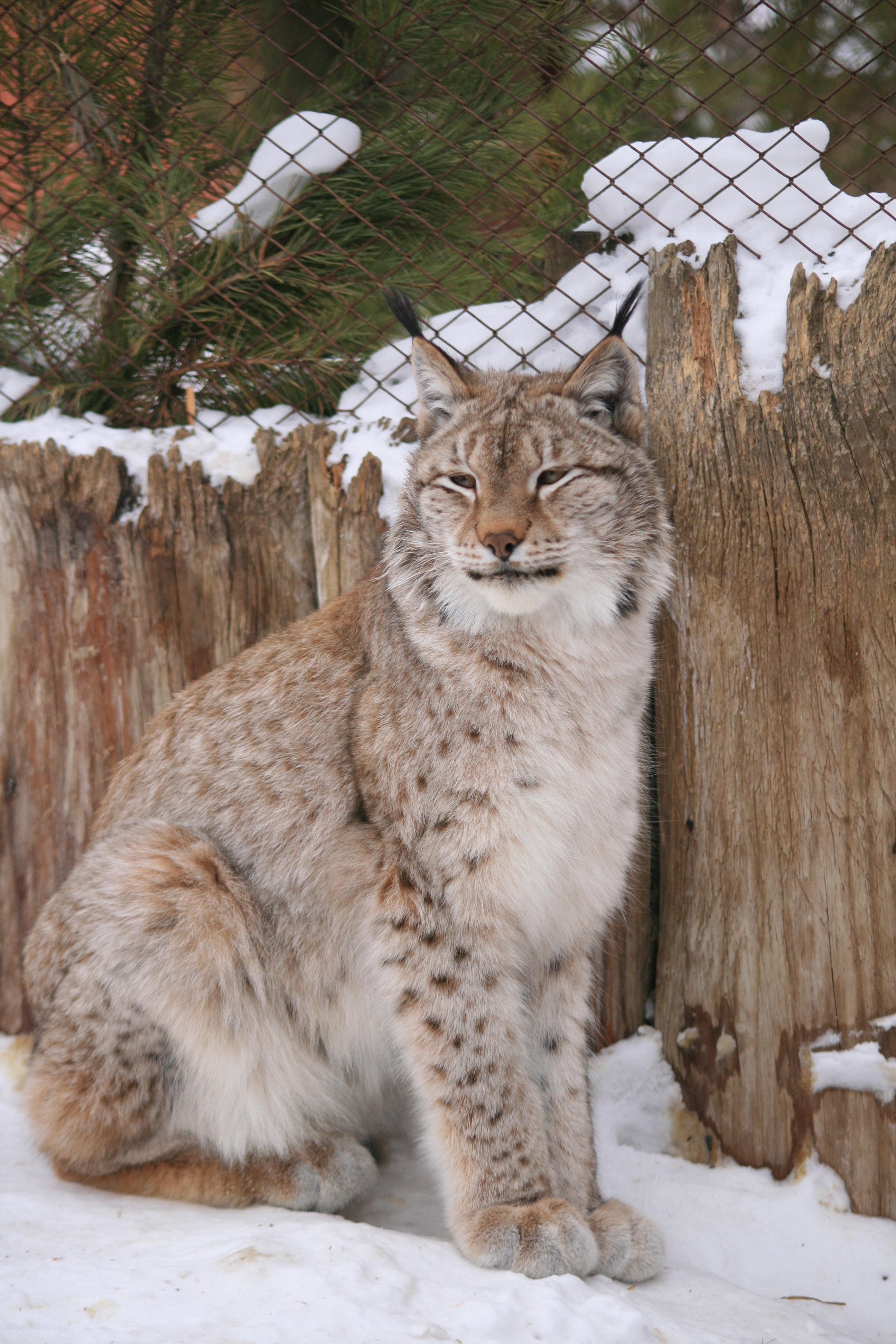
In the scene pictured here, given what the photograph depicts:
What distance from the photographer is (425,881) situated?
2963 mm

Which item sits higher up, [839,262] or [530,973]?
[839,262]

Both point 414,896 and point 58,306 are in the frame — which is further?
point 58,306

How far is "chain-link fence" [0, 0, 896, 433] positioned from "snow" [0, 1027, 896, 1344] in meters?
2.70

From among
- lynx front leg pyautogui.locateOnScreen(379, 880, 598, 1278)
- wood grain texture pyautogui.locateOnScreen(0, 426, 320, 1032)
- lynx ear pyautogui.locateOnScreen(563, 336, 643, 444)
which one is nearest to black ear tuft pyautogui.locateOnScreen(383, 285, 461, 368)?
lynx ear pyautogui.locateOnScreen(563, 336, 643, 444)

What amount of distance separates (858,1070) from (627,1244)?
0.81 meters

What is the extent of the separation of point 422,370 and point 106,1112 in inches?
90.6

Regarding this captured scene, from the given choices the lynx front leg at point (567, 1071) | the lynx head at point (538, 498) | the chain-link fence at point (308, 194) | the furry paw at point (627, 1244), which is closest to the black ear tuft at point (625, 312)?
the lynx head at point (538, 498)

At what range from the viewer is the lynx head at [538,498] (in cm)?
289

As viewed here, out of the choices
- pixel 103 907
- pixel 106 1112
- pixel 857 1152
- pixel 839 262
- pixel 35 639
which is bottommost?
pixel 857 1152

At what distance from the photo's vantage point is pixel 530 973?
10.5ft

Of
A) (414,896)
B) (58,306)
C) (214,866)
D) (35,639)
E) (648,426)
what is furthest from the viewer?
(58,306)

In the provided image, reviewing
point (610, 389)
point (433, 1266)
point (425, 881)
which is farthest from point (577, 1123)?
point (610, 389)

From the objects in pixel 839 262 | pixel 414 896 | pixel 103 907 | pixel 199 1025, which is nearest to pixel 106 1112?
pixel 199 1025

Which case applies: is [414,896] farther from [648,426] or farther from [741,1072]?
[648,426]
